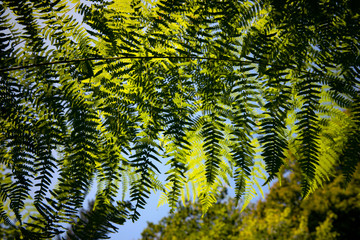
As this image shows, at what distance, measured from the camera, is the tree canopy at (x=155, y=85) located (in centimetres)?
74

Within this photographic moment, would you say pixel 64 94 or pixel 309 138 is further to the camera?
pixel 64 94

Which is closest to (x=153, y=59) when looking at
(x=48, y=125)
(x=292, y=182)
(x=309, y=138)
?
(x=48, y=125)

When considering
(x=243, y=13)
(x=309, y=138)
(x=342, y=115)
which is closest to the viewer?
(x=309, y=138)

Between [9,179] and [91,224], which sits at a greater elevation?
[9,179]

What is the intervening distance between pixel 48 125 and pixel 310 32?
113 cm

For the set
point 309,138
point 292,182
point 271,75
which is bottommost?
point 309,138

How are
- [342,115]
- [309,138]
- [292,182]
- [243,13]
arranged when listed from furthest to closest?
1. [292,182]
2. [342,115]
3. [243,13]
4. [309,138]

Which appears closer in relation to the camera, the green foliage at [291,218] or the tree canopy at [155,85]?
the tree canopy at [155,85]

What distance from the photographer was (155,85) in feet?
2.74

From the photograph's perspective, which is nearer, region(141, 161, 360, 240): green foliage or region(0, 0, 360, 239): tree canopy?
region(0, 0, 360, 239): tree canopy

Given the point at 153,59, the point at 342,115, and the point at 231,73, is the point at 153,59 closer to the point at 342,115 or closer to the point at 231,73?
the point at 231,73

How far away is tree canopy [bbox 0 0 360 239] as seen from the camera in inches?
29.2

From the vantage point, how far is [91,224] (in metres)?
0.79

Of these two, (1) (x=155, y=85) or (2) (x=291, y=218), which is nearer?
(1) (x=155, y=85)
